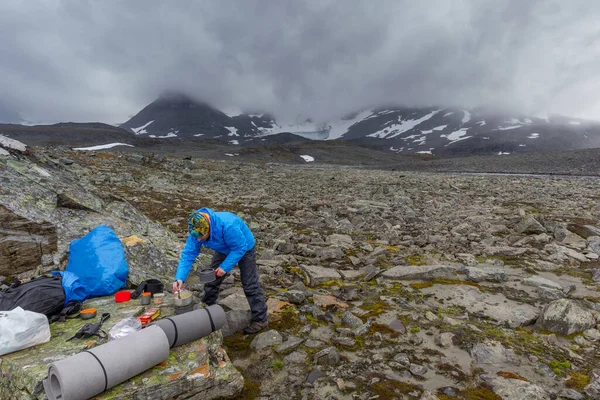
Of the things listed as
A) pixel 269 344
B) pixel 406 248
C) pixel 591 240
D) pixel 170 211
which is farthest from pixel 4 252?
pixel 591 240

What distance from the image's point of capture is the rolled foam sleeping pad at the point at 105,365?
3145 mm

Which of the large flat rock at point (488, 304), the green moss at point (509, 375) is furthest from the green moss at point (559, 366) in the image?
the large flat rock at point (488, 304)

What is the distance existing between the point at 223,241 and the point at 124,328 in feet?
6.02

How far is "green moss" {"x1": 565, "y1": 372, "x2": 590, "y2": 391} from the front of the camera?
3.99 m

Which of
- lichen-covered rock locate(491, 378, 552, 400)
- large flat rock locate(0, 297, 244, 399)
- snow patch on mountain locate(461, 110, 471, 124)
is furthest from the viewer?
snow patch on mountain locate(461, 110, 471, 124)

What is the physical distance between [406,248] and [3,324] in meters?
9.22

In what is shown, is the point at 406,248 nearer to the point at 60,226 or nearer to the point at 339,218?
the point at 339,218

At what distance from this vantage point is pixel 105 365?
3.39m

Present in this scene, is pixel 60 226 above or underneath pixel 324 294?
above

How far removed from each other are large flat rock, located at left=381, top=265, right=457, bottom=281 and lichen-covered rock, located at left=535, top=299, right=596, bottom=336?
215 cm

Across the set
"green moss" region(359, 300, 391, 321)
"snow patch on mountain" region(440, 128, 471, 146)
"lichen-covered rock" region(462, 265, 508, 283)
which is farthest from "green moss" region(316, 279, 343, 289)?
"snow patch on mountain" region(440, 128, 471, 146)

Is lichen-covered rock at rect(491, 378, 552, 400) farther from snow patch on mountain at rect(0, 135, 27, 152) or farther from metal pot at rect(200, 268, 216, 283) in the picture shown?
snow patch on mountain at rect(0, 135, 27, 152)

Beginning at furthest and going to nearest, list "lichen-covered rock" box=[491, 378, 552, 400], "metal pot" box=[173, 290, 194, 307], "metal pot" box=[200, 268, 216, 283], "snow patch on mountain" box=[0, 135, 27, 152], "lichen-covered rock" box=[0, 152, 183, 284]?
"snow patch on mountain" box=[0, 135, 27, 152] < "lichen-covered rock" box=[0, 152, 183, 284] < "metal pot" box=[200, 268, 216, 283] < "metal pot" box=[173, 290, 194, 307] < "lichen-covered rock" box=[491, 378, 552, 400]

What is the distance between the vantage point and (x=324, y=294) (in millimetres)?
6781
